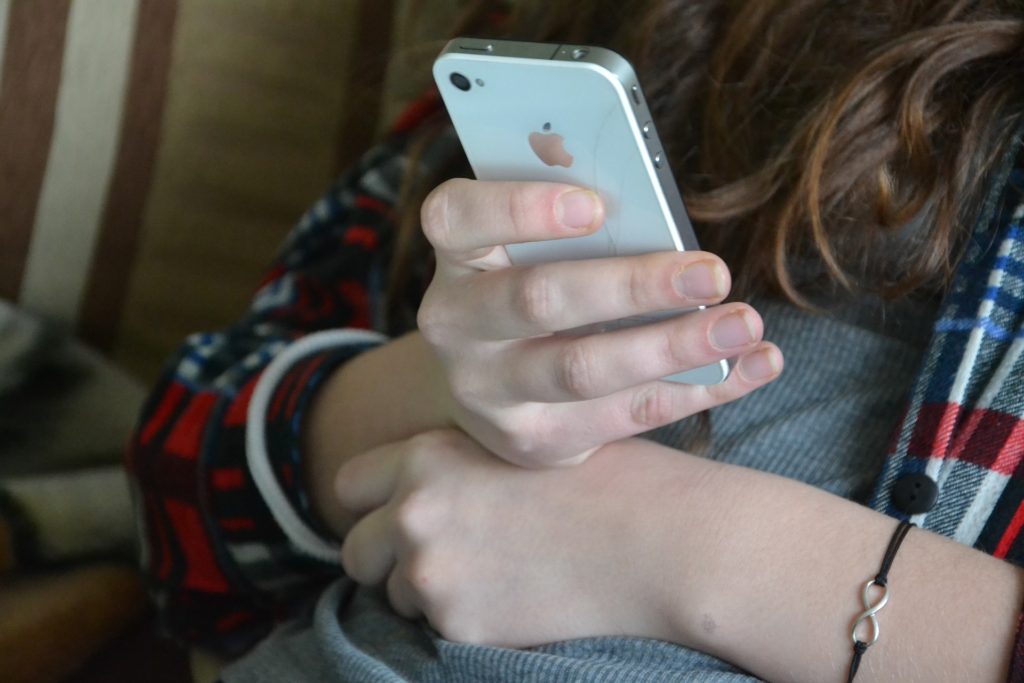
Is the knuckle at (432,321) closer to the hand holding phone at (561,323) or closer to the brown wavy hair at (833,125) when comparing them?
the hand holding phone at (561,323)

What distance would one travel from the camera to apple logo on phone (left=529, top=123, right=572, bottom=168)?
0.41 m

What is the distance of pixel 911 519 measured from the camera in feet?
1.63

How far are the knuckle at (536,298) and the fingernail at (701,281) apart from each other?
0.05 meters

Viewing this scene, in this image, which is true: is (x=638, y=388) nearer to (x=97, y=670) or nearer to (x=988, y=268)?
(x=988, y=268)

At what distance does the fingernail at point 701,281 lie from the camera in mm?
394

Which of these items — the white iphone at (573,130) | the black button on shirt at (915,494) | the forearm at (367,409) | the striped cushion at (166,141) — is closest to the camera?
the white iphone at (573,130)

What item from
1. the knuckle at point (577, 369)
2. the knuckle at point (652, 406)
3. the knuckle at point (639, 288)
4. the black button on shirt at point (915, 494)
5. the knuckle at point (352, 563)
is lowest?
the knuckle at point (352, 563)

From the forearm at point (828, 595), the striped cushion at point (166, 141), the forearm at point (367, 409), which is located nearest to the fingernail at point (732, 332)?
the forearm at point (828, 595)

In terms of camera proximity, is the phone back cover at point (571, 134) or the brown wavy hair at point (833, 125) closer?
the phone back cover at point (571, 134)

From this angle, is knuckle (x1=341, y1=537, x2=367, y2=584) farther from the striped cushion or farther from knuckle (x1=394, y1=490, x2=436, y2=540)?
the striped cushion

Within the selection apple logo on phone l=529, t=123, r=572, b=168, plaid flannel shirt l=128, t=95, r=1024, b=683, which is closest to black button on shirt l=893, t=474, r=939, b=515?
plaid flannel shirt l=128, t=95, r=1024, b=683

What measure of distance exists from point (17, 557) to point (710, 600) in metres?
0.49

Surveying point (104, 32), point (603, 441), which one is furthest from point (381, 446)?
point (104, 32)

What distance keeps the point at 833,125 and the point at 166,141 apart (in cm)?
51
